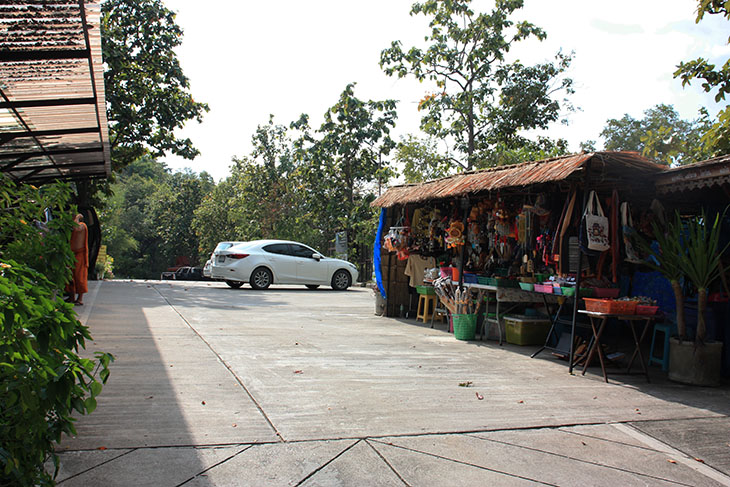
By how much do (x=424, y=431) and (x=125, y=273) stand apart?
159 ft

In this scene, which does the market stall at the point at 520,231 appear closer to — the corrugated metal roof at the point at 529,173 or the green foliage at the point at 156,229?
the corrugated metal roof at the point at 529,173

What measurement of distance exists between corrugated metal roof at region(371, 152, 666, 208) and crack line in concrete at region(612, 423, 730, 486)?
2917 millimetres

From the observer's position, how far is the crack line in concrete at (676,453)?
12.4 feet

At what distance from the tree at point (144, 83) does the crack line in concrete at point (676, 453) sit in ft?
60.2

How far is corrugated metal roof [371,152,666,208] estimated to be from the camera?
265 inches

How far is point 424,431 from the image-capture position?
14.3 feet

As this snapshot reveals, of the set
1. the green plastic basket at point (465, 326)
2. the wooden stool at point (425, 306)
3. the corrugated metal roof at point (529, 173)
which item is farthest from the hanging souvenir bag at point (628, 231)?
the wooden stool at point (425, 306)

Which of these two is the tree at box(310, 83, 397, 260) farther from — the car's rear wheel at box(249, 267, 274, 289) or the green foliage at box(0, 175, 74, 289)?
the green foliage at box(0, 175, 74, 289)

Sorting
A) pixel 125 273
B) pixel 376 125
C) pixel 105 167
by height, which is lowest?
pixel 125 273

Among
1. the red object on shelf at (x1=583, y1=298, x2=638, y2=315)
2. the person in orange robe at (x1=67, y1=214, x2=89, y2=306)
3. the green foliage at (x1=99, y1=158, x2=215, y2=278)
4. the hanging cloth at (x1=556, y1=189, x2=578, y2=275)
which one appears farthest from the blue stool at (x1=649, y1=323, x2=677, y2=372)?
the green foliage at (x1=99, y1=158, x2=215, y2=278)

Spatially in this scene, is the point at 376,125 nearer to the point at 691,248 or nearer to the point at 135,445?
the point at 691,248

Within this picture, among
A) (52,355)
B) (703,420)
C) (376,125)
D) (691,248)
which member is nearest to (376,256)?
(691,248)

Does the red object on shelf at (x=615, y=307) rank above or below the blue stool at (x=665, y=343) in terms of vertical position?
above

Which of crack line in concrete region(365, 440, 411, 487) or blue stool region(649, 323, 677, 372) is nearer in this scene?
crack line in concrete region(365, 440, 411, 487)
